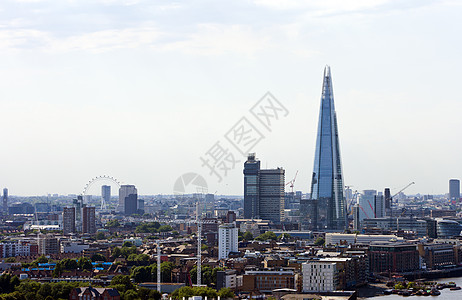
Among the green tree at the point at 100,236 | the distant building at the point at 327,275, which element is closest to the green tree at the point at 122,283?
the distant building at the point at 327,275

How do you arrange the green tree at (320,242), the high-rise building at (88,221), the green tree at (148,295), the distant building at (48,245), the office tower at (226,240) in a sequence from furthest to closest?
the high-rise building at (88,221)
the green tree at (320,242)
the distant building at (48,245)
the office tower at (226,240)
the green tree at (148,295)

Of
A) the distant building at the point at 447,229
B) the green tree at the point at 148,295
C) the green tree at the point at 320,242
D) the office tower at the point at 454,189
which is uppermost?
the office tower at the point at 454,189

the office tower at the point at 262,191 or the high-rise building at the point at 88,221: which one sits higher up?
the office tower at the point at 262,191

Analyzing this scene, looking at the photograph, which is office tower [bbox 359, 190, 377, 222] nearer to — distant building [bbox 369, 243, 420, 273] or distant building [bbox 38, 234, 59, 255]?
distant building [bbox 38, 234, 59, 255]

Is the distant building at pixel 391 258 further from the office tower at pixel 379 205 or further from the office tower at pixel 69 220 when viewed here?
the office tower at pixel 379 205

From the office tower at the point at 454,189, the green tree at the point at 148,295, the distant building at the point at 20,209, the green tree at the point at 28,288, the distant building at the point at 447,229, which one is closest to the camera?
the green tree at the point at 148,295

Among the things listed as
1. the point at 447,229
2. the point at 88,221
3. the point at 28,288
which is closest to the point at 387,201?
the point at 447,229

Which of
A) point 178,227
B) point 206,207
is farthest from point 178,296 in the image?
point 206,207

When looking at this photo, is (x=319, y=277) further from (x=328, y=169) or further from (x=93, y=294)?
(x=328, y=169)

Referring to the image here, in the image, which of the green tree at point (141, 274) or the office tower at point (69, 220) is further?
the office tower at point (69, 220)
